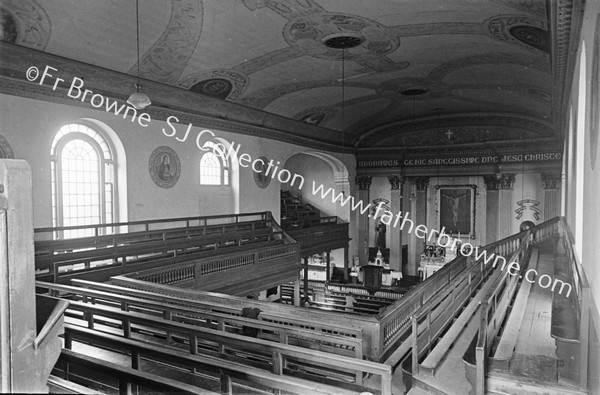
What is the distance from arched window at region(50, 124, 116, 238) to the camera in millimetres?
9102

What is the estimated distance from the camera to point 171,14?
8.16 metres

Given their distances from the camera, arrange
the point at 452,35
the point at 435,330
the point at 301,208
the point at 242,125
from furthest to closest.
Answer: the point at 301,208 < the point at 242,125 < the point at 452,35 < the point at 435,330

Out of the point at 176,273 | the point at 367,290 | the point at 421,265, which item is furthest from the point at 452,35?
the point at 421,265

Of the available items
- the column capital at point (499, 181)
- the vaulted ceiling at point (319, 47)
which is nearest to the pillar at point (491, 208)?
the column capital at point (499, 181)

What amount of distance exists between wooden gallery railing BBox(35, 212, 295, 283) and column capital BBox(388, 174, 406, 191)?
9.08m

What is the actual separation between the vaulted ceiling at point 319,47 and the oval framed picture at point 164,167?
1.37 m

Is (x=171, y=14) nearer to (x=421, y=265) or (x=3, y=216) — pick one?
(x=3, y=216)

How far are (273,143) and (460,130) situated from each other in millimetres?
9410

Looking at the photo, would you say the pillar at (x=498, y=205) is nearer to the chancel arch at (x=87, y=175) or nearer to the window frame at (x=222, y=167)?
the window frame at (x=222, y=167)

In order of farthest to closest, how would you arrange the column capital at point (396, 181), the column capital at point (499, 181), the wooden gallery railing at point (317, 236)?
the column capital at point (396, 181)
the column capital at point (499, 181)
the wooden gallery railing at point (317, 236)

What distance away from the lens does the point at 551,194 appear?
17.3 m

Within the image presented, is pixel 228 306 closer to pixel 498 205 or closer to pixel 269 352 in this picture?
pixel 269 352

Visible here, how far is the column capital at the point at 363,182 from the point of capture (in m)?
21.7

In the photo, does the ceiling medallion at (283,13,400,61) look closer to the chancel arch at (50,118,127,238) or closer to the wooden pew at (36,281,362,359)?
the chancel arch at (50,118,127,238)
